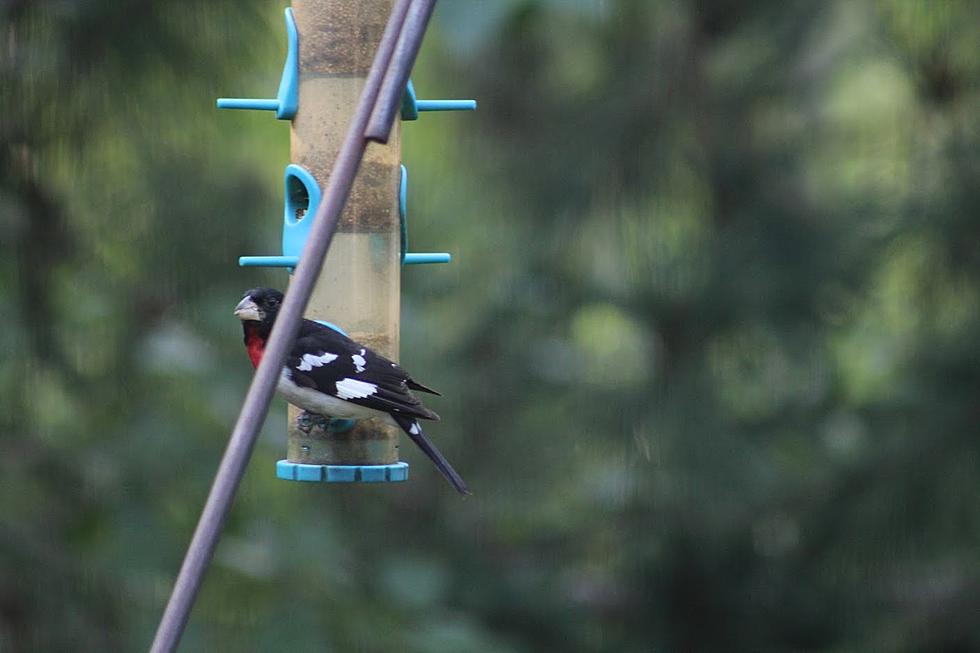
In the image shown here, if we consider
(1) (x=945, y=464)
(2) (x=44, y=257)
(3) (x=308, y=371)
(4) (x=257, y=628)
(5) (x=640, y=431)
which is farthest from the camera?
(5) (x=640, y=431)

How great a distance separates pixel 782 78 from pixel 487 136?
1.08 meters

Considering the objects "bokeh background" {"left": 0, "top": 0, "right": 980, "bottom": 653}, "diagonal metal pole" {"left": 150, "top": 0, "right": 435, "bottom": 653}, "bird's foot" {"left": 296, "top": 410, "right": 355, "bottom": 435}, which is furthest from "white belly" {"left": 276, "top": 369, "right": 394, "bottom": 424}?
"bokeh background" {"left": 0, "top": 0, "right": 980, "bottom": 653}

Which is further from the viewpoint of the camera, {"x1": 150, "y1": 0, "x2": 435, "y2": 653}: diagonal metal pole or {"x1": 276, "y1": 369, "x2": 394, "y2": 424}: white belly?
{"x1": 276, "y1": 369, "x2": 394, "y2": 424}: white belly

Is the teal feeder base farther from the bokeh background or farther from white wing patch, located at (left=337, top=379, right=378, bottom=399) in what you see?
the bokeh background

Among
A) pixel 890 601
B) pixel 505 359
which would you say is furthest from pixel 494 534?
pixel 890 601

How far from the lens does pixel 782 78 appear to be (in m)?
5.17

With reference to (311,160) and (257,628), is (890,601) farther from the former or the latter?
(311,160)

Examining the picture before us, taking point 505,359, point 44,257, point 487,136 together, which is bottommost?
point 505,359

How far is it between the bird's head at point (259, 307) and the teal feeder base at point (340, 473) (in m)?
0.27

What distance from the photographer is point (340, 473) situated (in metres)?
2.54

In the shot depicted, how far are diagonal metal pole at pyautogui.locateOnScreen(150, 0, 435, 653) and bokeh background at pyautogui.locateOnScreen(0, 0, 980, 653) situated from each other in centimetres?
279

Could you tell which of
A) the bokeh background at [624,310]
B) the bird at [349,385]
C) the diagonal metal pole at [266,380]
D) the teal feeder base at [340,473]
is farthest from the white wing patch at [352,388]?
the bokeh background at [624,310]

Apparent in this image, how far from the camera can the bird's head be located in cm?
258

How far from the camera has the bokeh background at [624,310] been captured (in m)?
4.32
